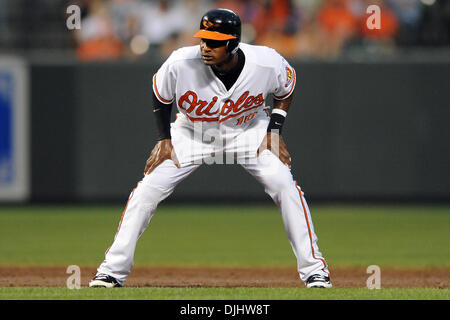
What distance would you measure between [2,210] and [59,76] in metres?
2.07

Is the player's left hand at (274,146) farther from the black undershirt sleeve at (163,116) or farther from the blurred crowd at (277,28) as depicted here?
the blurred crowd at (277,28)

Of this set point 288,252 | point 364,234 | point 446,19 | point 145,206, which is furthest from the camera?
point 446,19

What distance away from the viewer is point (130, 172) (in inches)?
511

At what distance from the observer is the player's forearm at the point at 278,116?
653 cm

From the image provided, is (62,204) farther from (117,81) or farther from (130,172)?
(117,81)

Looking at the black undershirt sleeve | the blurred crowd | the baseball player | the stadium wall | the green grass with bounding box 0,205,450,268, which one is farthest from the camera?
the blurred crowd

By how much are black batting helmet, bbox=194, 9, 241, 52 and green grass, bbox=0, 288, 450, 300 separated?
5.43 feet

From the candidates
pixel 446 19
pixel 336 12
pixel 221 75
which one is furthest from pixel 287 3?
pixel 221 75

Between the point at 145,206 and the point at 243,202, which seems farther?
the point at 243,202

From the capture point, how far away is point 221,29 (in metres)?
6.19

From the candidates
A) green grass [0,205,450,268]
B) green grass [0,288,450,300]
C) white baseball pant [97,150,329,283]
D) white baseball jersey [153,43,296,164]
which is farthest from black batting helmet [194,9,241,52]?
green grass [0,205,450,268]

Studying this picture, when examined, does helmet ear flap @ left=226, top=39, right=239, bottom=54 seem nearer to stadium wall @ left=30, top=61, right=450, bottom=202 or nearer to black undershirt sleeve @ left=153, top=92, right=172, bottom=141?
black undershirt sleeve @ left=153, top=92, right=172, bottom=141

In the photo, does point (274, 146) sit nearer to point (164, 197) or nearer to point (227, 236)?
Answer: point (164, 197)

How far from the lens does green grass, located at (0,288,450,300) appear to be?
18.5 feet
